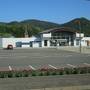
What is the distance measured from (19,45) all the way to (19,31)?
2803 inches

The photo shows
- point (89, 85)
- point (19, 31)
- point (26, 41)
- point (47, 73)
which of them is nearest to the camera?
point (89, 85)

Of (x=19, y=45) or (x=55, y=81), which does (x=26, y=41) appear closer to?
(x=19, y=45)

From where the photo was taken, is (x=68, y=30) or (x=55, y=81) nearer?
(x=55, y=81)

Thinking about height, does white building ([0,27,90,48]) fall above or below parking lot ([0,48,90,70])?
above

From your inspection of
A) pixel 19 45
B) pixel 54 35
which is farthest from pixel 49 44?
pixel 19 45

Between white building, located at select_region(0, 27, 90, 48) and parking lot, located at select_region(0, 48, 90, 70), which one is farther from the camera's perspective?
white building, located at select_region(0, 27, 90, 48)

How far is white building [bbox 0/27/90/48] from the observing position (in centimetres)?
10188

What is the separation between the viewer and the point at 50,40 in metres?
104

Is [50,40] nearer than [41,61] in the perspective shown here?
No

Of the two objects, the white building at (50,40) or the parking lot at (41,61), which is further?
the white building at (50,40)

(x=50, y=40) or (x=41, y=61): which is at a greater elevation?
(x=50, y=40)

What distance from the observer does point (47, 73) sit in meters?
17.1

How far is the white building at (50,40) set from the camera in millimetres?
101875

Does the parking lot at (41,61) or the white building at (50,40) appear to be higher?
the white building at (50,40)
